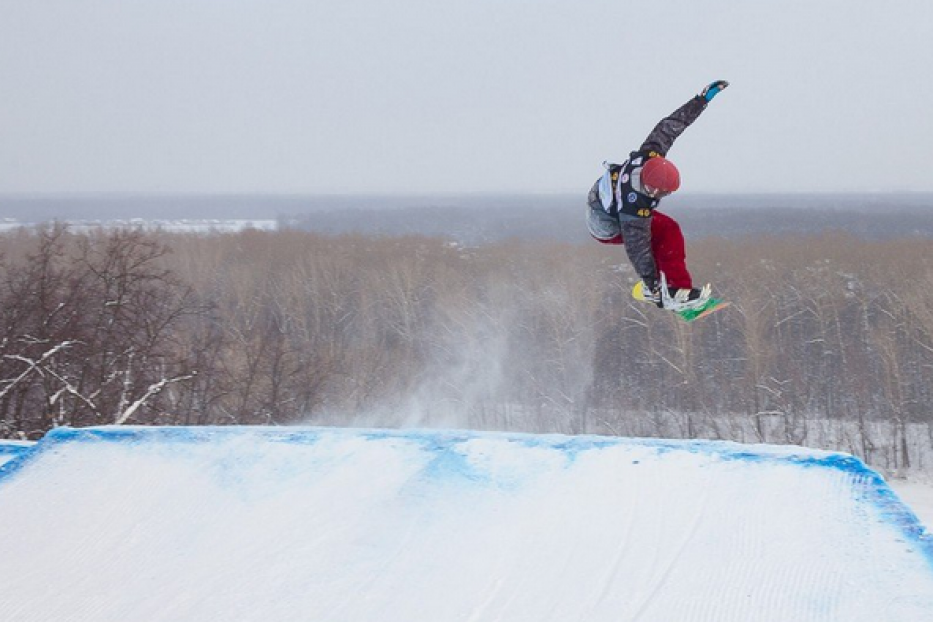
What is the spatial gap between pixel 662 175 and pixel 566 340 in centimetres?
2998

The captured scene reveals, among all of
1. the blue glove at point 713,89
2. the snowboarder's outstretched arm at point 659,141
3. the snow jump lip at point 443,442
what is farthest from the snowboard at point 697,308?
the blue glove at point 713,89

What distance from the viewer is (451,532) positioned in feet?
11.7

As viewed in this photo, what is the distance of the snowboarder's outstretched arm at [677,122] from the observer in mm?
4379

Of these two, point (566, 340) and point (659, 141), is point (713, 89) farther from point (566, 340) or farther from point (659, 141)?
point (566, 340)

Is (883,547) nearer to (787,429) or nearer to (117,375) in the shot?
(117,375)

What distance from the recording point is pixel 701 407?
30.1m

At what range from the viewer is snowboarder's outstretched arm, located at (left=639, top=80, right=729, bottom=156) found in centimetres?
438

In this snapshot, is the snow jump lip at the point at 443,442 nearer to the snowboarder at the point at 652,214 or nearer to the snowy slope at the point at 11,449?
the snowy slope at the point at 11,449

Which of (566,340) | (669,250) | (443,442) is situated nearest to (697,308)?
(669,250)

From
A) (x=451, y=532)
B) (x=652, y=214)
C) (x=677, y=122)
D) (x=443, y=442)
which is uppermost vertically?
(x=677, y=122)

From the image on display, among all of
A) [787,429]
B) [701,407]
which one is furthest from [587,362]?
[787,429]

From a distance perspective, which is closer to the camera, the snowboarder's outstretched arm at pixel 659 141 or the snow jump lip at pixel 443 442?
the snow jump lip at pixel 443 442

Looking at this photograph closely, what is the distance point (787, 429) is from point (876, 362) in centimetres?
640

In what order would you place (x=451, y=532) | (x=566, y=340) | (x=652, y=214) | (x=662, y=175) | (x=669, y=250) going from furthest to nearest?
(x=566, y=340) → (x=669, y=250) → (x=652, y=214) → (x=662, y=175) → (x=451, y=532)
